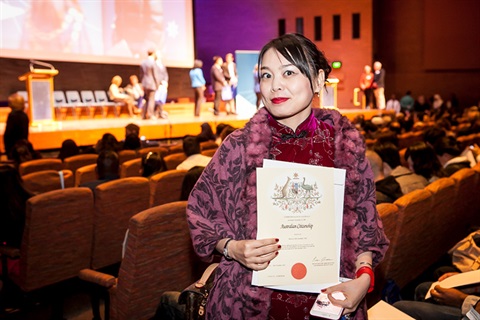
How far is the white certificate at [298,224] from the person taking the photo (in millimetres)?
1389

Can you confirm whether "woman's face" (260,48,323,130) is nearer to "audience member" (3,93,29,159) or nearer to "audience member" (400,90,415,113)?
"audience member" (3,93,29,159)

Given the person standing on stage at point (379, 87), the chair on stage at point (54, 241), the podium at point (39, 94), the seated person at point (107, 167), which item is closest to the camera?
the chair on stage at point (54, 241)

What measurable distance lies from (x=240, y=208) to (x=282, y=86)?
0.34 m

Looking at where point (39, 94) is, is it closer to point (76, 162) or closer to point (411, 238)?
point (76, 162)

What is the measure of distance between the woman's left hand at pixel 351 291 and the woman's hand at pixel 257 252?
18 cm

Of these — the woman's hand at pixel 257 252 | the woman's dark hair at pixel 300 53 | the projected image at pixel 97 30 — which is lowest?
the woman's hand at pixel 257 252

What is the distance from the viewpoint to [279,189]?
139 cm

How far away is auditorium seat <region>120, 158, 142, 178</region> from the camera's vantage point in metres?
4.65

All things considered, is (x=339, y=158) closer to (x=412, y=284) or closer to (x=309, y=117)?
(x=309, y=117)

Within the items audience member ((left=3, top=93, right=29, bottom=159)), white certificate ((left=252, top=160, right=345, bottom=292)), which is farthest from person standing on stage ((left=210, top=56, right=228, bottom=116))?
white certificate ((left=252, top=160, right=345, bottom=292))

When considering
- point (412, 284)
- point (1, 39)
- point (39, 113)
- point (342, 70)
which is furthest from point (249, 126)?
point (342, 70)

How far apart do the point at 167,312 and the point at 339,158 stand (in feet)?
3.60

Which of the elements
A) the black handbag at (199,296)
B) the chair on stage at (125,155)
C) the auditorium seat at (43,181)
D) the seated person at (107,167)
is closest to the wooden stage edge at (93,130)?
the chair on stage at (125,155)

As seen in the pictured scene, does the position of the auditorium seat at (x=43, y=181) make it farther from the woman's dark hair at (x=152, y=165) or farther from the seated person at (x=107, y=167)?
the woman's dark hair at (x=152, y=165)
